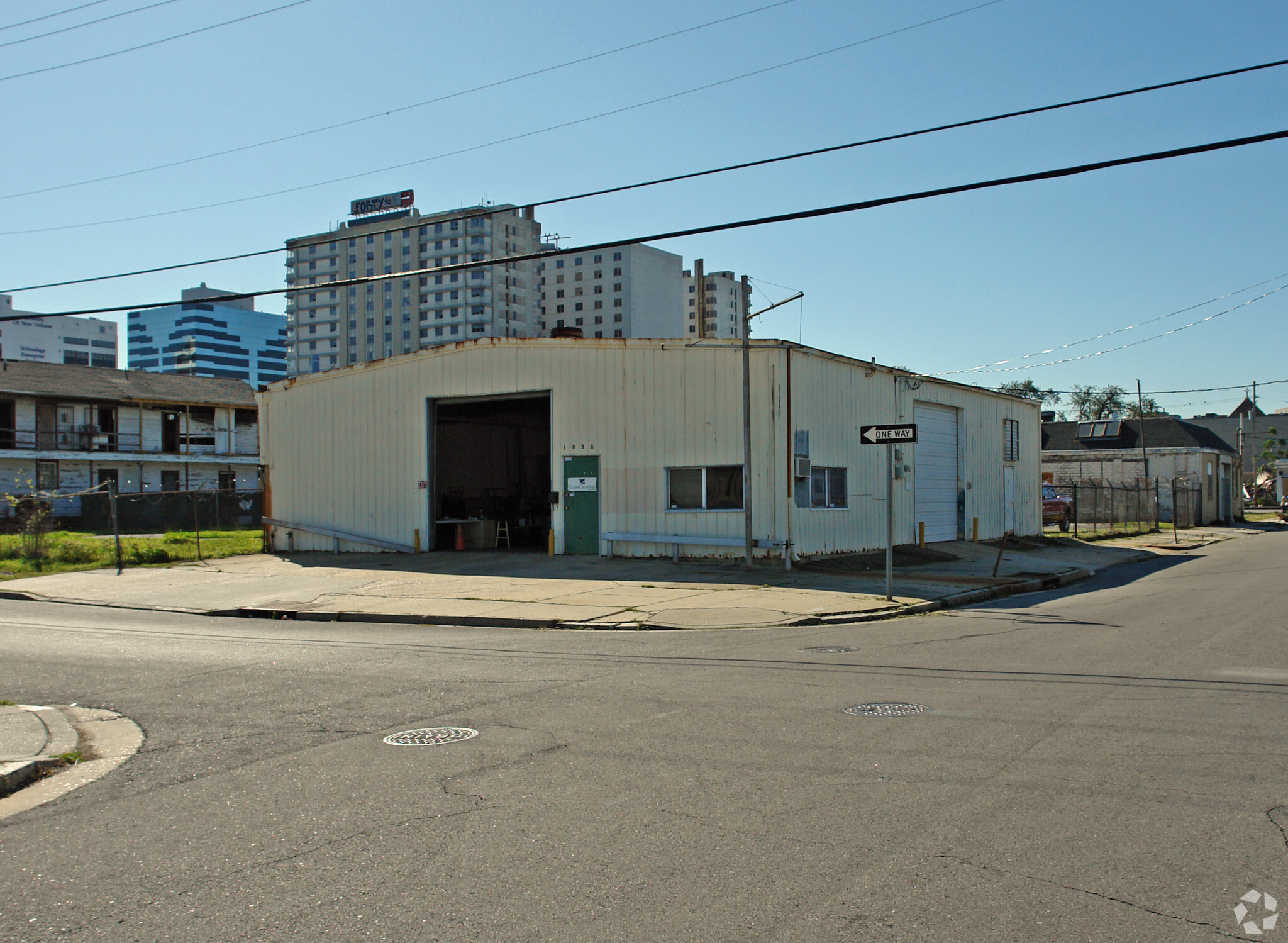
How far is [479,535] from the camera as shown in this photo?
27.8 metres

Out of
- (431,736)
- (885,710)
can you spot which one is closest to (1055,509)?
(885,710)

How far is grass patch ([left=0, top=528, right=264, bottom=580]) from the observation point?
23.6m

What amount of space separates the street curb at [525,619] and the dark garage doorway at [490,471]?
9.32m

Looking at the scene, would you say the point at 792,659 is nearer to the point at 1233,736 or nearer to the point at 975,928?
the point at 1233,736

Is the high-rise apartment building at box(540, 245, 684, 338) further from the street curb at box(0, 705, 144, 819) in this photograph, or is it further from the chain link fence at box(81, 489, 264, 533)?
the street curb at box(0, 705, 144, 819)

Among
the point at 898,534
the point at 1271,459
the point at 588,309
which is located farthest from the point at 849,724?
the point at 588,309

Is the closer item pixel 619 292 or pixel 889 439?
pixel 889 439

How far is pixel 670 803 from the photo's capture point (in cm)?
543

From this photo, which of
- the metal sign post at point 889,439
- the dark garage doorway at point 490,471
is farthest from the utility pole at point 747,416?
the dark garage doorway at point 490,471

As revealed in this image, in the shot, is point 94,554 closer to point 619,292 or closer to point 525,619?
point 525,619

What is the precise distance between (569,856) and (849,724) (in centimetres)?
319

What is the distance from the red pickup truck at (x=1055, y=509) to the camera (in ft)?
131

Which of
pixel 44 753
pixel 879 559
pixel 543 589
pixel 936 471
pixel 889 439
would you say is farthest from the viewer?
pixel 936 471

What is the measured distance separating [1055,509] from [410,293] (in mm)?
121809
